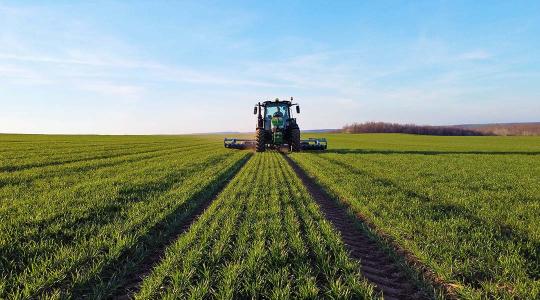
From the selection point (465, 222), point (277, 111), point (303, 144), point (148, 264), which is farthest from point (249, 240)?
point (303, 144)

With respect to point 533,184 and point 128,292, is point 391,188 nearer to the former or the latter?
point 533,184

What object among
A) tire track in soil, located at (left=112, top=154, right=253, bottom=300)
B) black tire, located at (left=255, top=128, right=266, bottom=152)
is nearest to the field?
tire track in soil, located at (left=112, top=154, right=253, bottom=300)

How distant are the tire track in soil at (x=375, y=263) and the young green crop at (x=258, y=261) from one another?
23 centimetres

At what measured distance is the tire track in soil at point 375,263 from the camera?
3959 millimetres

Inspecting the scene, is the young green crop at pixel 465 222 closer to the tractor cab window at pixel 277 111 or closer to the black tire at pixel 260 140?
the black tire at pixel 260 140

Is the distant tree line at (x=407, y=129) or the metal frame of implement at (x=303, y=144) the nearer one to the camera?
the metal frame of implement at (x=303, y=144)

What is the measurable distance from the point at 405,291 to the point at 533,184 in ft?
34.9

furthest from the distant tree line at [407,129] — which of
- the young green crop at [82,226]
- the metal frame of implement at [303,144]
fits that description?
the young green crop at [82,226]

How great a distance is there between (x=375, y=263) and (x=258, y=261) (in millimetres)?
1650

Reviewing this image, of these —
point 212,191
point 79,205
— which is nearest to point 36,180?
point 79,205

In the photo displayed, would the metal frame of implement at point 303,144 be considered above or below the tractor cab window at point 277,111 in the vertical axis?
below

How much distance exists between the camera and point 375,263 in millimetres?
4820

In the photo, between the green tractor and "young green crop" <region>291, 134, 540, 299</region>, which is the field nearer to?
"young green crop" <region>291, 134, 540, 299</region>

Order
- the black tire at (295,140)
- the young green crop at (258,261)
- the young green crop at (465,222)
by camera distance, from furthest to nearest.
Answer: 1. the black tire at (295,140)
2. the young green crop at (465,222)
3. the young green crop at (258,261)
